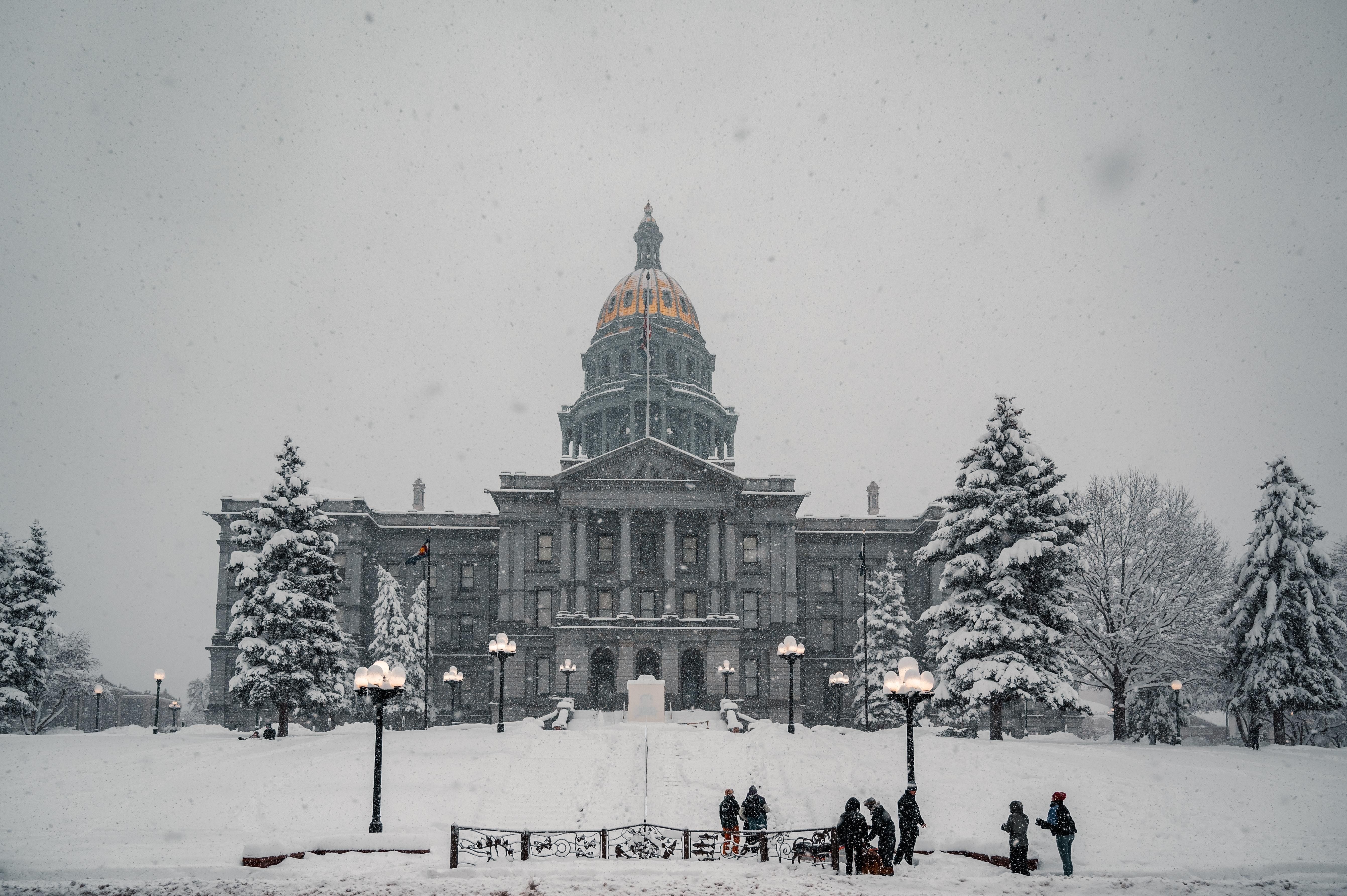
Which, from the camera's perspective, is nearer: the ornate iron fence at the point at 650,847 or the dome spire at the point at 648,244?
the ornate iron fence at the point at 650,847

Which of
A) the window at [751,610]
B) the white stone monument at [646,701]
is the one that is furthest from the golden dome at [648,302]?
the white stone monument at [646,701]

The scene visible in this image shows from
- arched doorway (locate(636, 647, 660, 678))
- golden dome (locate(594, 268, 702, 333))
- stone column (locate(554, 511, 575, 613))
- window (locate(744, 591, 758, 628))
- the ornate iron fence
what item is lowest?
the ornate iron fence

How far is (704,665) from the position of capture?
5688 centimetres

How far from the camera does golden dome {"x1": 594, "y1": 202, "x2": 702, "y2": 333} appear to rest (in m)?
88.9

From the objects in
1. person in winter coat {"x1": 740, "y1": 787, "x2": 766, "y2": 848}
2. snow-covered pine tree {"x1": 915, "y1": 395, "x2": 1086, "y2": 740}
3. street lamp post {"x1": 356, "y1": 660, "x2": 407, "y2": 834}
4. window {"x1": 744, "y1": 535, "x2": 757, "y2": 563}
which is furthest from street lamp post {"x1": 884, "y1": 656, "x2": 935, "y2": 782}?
window {"x1": 744, "y1": 535, "x2": 757, "y2": 563}

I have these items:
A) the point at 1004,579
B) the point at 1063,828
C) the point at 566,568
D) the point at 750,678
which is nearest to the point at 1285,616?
the point at 1004,579

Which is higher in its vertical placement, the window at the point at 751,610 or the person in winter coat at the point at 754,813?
the window at the point at 751,610

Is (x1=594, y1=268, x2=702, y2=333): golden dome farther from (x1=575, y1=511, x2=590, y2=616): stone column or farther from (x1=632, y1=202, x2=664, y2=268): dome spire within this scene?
(x1=575, y1=511, x2=590, y2=616): stone column

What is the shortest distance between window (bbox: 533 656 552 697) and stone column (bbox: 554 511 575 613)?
9.99 ft

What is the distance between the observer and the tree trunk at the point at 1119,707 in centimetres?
3762

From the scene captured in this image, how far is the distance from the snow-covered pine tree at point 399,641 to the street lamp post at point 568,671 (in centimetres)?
788

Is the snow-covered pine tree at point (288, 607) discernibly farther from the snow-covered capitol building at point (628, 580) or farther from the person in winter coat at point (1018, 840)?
the person in winter coat at point (1018, 840)

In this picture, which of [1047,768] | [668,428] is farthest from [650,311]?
[1047,768]

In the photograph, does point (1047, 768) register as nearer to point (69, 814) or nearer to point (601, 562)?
point (69, 814)
